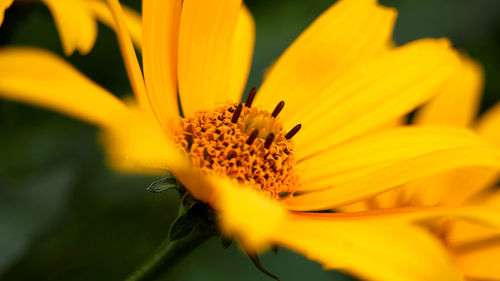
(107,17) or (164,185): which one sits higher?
(107,17)

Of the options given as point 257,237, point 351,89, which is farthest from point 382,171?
point 257,237

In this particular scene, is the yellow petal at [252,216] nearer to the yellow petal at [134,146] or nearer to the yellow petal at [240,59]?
the yellow petal at [134,146]

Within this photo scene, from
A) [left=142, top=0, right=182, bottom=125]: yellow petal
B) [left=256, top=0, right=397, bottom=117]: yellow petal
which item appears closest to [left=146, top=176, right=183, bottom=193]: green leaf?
[left=142, top=0, right=182, bottom=125]: yellow petal

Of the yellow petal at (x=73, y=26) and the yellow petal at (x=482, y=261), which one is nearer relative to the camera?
the yellow petal at (x=73, y=26)

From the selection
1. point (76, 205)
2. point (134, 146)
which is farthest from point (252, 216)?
point (76, 205)

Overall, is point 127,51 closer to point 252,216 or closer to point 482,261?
point 252,216

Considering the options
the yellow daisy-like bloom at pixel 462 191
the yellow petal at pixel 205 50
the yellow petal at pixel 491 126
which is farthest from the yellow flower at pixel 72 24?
the yellow petal at pixel 491 126

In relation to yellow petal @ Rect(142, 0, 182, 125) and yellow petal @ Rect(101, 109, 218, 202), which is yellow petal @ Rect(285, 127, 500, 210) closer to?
yellow petal @ Rect(142, 0, 182, 125)

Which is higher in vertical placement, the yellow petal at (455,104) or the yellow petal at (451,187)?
the yellow petal at (455,104)
